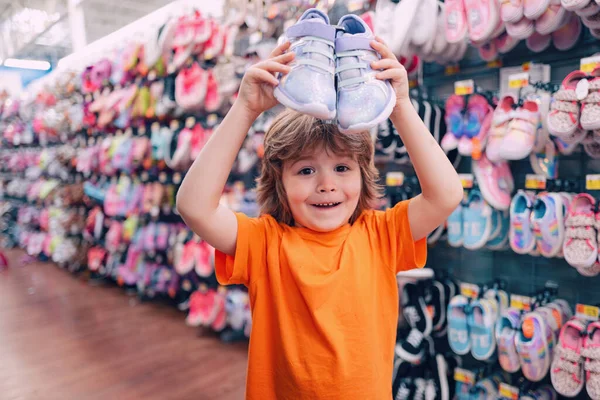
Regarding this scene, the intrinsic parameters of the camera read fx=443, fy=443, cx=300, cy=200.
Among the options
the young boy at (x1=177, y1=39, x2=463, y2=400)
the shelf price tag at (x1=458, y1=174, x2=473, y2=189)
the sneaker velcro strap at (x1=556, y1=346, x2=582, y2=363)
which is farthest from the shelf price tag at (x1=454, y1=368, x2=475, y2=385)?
the young boy at (x1=177, y1=39, x2=463, y2=400)

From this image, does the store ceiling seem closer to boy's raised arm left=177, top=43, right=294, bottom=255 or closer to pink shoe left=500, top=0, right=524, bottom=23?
pink shoe left=500, top=0, right=524, bottom=23

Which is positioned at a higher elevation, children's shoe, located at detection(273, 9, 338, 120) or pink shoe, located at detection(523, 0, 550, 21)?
pink shoe, located at detection(523, 0, 550, 21)

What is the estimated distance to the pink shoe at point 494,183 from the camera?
1.84 m

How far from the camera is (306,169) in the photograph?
938mm

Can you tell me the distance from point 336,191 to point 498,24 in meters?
1.30

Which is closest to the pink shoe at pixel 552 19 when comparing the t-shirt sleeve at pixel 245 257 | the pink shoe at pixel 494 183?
the pink shoe at pixel 494 183

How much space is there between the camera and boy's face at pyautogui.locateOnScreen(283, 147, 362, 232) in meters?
0.92

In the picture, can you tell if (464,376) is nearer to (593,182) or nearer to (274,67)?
(593,182)

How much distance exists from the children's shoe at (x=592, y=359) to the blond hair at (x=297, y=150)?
Result: 1031 millimetres

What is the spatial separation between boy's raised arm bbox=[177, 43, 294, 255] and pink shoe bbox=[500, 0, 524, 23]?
1238 millimetres

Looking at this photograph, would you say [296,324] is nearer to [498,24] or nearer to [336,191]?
[336,191]

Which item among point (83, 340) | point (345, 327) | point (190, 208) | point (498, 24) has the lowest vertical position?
point (83, 340)

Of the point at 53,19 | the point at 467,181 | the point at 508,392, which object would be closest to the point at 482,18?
the point at 467,181

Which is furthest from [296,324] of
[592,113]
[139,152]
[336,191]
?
[139,152]
